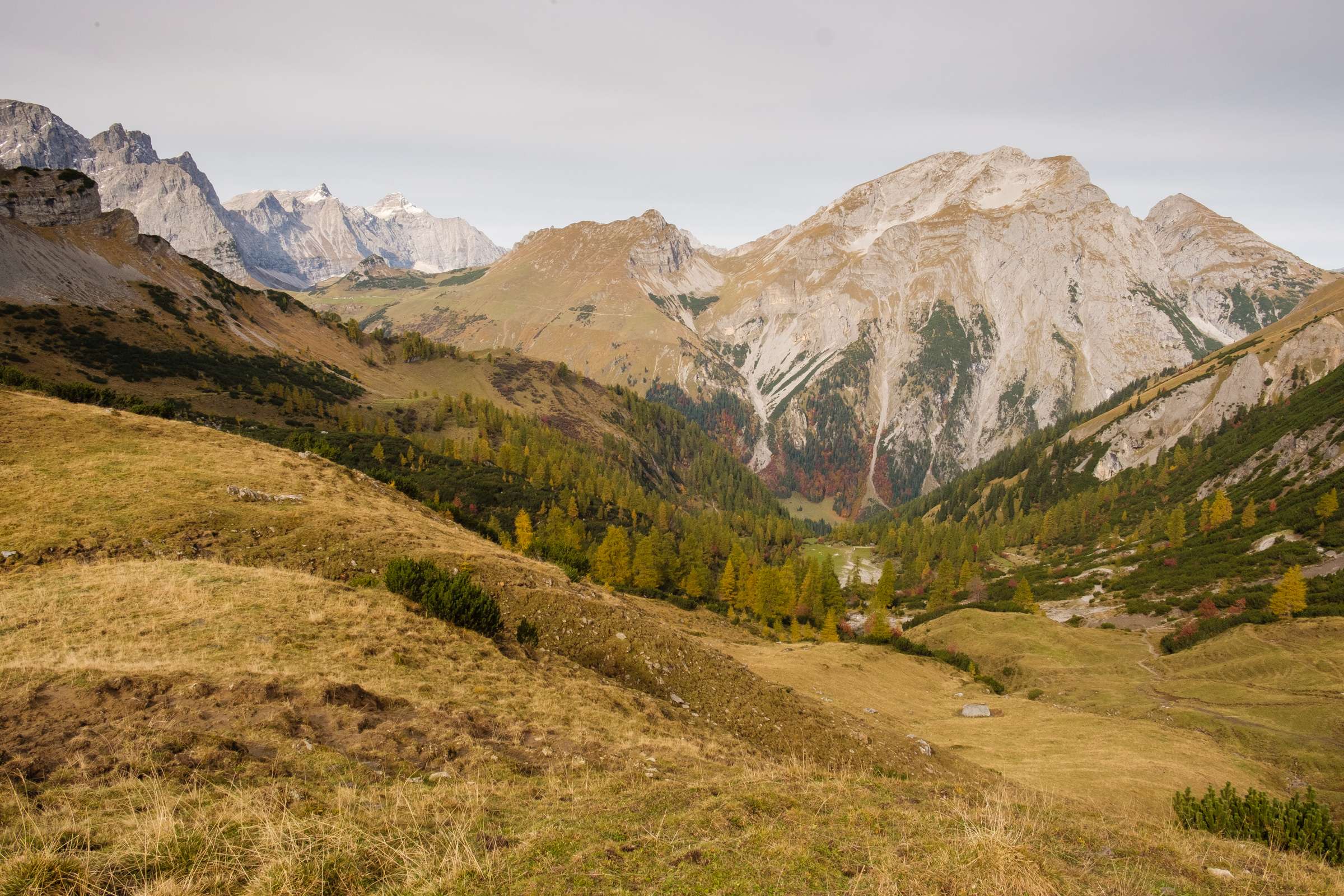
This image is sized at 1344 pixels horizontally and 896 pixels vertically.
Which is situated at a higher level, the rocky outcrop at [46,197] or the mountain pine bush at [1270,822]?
the rocky outcrop at [46,197]

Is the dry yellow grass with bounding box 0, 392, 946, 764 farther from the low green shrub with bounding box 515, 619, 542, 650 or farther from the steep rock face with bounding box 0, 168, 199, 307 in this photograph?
the steep rock face with bounding box 0, 168, 199, 307

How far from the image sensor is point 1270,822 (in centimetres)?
1530

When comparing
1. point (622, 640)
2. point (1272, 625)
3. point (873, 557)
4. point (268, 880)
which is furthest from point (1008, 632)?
point (873, 557)

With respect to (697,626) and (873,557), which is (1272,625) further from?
(873,557)

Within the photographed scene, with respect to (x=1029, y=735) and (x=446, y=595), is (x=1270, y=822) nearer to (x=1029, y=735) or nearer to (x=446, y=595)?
(x=446, y=595)

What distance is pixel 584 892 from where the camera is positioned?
7.30 metres

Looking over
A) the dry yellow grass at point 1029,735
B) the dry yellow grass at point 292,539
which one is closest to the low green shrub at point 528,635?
the dry yellow grass at point 292,539

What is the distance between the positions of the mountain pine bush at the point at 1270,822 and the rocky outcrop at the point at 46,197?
823ft

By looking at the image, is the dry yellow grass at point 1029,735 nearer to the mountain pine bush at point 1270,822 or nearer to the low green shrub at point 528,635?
the mountain pine bush at point 1270,822

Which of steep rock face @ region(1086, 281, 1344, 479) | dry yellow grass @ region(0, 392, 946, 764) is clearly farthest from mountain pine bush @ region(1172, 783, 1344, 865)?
steep rock face @ region(1086, 281, 1344, 479)

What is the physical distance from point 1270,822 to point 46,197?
264 meters

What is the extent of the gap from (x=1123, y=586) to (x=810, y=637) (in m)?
72.7

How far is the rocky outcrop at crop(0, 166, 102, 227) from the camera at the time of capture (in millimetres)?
160750

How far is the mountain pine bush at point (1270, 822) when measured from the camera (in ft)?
47.7
